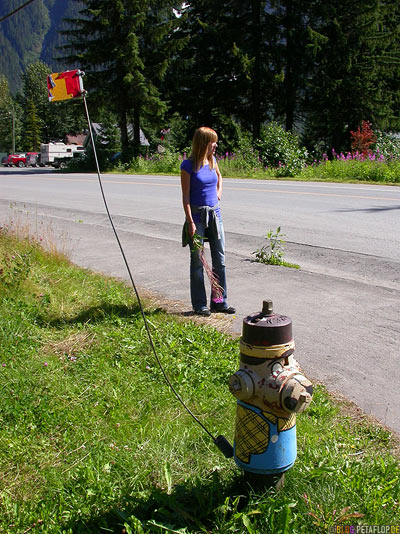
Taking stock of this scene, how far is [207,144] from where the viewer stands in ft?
16.3

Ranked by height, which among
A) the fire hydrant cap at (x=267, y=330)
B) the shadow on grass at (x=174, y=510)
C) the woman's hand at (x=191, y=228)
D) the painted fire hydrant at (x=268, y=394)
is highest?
the woman's hand at (x=191, y=228)

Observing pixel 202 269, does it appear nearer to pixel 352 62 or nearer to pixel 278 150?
pixel 278 150

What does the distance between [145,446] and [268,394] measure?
37.9 inches

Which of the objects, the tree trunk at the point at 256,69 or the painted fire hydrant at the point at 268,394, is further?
the tree trunk at the point at 256,69

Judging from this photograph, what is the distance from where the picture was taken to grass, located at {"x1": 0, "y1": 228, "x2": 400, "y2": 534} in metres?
2.48

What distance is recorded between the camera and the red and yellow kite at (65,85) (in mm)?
3741

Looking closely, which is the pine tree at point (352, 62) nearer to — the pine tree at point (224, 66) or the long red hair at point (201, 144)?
the pine tree at point (224, 66)

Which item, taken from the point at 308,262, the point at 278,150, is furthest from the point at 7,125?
the point at 308,262

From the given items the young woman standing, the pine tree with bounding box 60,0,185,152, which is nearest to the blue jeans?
the young woman standing

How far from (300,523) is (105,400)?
1.68 meters

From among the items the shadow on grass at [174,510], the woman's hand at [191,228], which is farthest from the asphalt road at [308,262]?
the shadow on grass at [174,510]

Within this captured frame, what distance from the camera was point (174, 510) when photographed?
2.50 metres

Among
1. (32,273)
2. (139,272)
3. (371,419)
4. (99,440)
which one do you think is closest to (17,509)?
(99,440)

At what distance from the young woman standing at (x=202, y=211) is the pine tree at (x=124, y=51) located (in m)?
31.6
